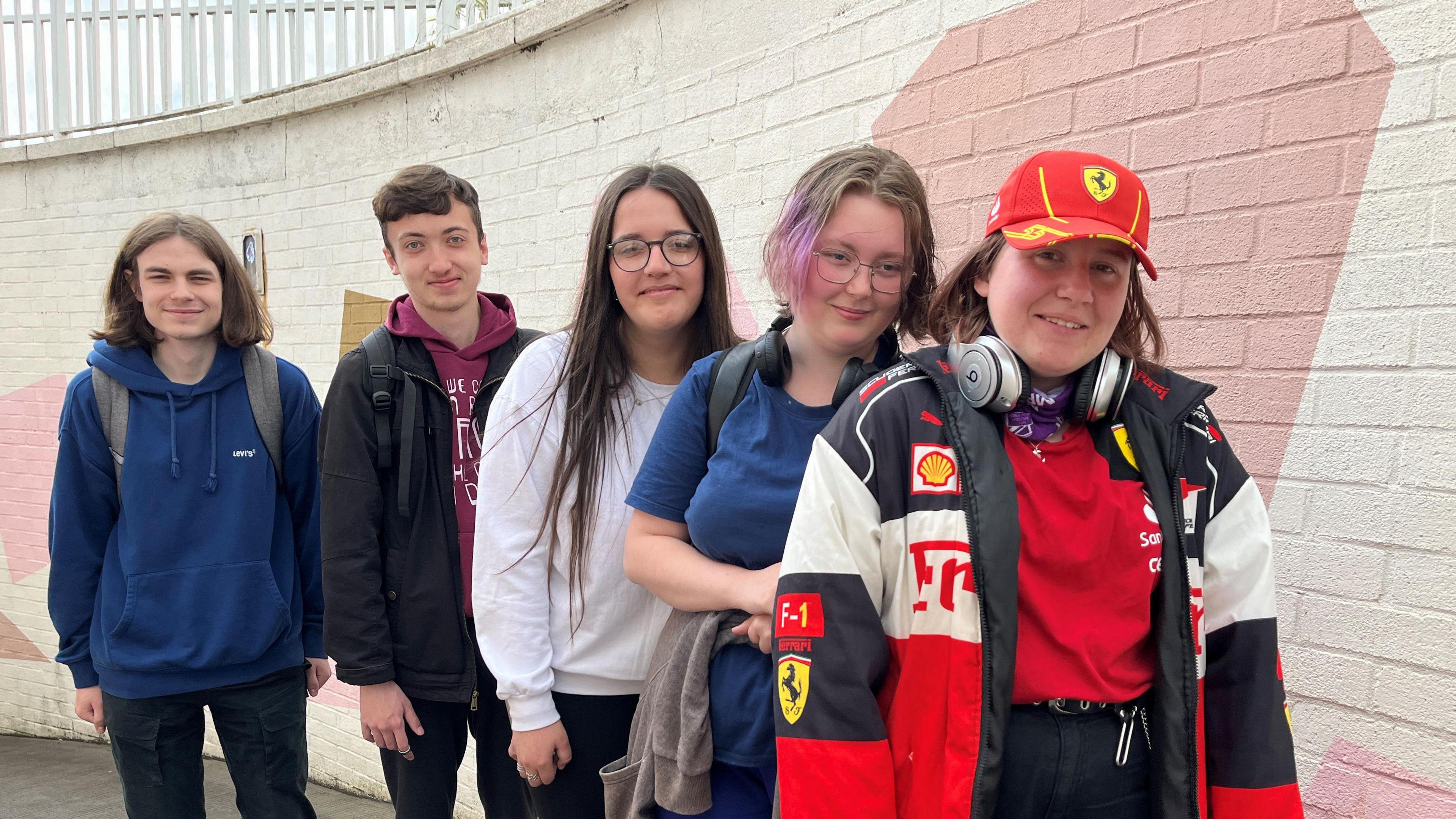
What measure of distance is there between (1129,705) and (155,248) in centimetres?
284

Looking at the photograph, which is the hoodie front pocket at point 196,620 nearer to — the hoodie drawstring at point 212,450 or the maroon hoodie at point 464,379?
the hoodie drawstring at point 212,450

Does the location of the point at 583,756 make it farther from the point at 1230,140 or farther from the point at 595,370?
the point at 1230,140

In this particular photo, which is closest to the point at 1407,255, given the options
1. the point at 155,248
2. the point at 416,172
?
the point at 416,172

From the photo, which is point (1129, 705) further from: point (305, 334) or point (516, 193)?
point (305, 334)

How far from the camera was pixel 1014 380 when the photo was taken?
130 cm

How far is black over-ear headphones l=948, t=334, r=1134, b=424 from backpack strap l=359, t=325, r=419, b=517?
147 centimetres

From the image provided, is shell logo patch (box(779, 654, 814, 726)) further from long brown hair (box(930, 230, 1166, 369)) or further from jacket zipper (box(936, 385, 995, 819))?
long brown hair (box(930, 230, 1166, 369))

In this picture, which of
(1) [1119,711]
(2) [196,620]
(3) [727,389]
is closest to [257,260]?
(2) [196,620]

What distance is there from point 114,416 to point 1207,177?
306cm

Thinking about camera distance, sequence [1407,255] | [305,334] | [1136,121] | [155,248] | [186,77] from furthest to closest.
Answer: [186,77]
[305,334]
[155,248]
[1136,121]
[1407,255]

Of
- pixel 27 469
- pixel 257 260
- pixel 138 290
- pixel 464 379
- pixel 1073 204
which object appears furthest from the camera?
pixel 27 469

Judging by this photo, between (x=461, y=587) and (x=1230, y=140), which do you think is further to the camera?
(x=461, y=587)

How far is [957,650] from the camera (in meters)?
1.24

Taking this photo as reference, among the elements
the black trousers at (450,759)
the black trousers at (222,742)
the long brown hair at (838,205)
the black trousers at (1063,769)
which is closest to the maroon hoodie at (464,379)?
the black trousers at (450,759)
